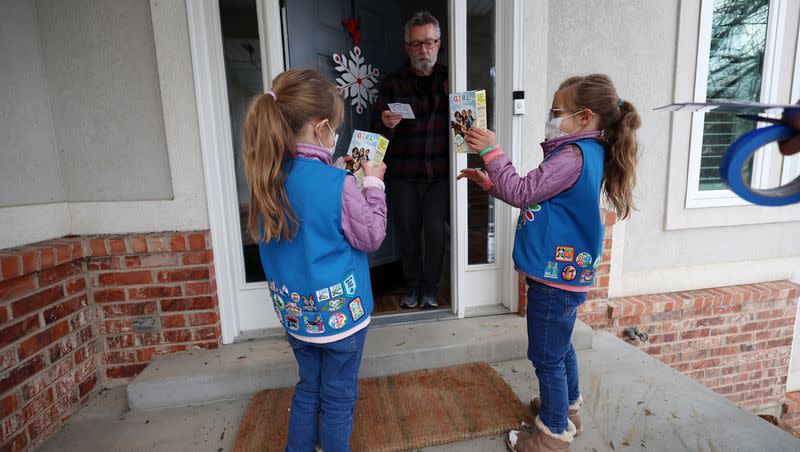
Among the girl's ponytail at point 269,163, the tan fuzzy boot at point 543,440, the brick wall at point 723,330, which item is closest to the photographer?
the girl's ponytail at point 269,163

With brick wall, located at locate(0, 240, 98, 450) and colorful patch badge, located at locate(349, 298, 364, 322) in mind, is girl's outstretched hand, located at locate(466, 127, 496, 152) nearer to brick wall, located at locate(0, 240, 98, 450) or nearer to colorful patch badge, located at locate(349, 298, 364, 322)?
colorful patch badge, located at locate(349, 298, 364, 322)

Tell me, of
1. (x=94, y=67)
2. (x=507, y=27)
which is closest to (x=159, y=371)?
(x=94, y=67)

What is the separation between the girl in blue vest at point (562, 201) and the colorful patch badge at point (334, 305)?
0.69 m

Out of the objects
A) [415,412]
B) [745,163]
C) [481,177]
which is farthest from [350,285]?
[745,163]

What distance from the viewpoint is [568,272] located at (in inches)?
58.9

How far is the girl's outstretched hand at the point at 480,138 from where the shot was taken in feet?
5.04

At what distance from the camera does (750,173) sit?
309 centimetres

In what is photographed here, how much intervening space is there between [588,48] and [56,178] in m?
3.04

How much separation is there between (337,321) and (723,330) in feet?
10.2

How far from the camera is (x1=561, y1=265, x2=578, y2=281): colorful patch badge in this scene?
149 centimetres

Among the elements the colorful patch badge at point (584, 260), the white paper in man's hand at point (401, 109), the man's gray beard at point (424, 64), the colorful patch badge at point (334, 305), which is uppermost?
the man's gray beard at point (424, 64)

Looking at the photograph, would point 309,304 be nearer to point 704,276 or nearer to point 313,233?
point 313,233

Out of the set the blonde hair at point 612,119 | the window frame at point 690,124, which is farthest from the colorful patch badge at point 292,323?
the window frame at point 690,124

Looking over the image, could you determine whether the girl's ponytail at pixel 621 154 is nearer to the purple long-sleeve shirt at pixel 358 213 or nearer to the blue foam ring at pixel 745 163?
the blue foam ring at pixel 745 163
